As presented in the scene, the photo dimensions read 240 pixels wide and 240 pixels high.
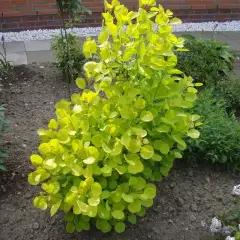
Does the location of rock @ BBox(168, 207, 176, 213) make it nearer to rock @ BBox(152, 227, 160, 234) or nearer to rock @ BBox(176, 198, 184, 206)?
rock @ BBox(176, 198, 184, 206)

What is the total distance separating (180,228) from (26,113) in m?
2.07

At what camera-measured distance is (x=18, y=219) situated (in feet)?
9.59

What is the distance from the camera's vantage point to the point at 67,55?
4.76 meters

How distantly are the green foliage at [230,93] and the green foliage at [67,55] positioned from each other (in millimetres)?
1627

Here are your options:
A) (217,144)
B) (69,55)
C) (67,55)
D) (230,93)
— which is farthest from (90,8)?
(217,144)

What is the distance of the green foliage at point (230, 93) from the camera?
4.54 meters

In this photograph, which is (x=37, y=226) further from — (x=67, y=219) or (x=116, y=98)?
(x=116, y=98)

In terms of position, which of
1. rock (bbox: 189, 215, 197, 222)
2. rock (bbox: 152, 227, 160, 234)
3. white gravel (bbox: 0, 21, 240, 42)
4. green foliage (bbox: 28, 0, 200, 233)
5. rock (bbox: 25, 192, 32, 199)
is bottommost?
rock (bbox: 152, 227, 160, 234)

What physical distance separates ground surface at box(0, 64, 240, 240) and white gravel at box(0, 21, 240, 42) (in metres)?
2.94

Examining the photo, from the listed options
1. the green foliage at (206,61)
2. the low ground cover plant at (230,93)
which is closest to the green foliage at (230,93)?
the low ground cover plant at (230,93)

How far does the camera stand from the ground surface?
112 inches

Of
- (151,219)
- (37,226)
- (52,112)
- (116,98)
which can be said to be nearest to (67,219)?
(37,226)

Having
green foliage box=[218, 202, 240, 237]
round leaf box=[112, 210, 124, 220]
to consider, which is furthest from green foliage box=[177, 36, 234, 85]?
round leaf box=[112, 210, 124, 220]

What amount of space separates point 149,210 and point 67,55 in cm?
234
